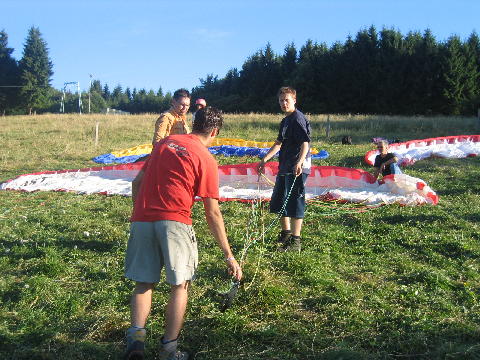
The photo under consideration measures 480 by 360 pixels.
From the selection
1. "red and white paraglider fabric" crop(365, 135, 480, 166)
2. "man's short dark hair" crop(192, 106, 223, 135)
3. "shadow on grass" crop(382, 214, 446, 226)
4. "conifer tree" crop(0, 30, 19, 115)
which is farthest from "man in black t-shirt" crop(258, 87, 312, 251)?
"conifer tree" crop(0, 30, 19, 115)

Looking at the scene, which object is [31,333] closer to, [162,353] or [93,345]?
[93,345]

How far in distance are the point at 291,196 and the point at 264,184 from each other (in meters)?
4.18

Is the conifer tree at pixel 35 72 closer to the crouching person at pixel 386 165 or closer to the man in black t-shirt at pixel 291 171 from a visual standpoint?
the crouching person at pixel 386 165

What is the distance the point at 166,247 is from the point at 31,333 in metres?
1.47

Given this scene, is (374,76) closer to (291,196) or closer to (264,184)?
(264,184)

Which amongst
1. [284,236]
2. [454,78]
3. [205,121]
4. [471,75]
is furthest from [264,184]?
[471,75]

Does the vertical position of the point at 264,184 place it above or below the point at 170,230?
below

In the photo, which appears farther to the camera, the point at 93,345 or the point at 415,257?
the point at 415,257

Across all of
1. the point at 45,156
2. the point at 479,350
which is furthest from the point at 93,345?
the point at 45,156

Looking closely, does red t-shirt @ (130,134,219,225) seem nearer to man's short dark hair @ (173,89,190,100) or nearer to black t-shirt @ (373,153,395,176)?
man's short dark hair @ (173,89,190,100)

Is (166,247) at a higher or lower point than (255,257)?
higher

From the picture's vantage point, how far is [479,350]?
10.3 ft

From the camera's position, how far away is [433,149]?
46.5 ft

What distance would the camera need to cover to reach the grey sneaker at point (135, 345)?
2.97 meters
